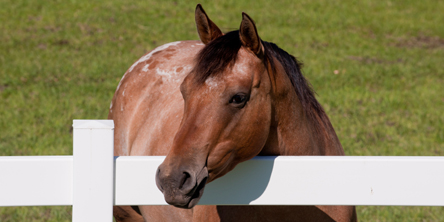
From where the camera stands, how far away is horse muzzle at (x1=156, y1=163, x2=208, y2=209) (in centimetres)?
165

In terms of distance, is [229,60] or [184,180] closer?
[184,180]

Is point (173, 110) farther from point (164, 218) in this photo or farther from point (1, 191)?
point (1, 191)

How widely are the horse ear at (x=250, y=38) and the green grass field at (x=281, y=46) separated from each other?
1.17 meters

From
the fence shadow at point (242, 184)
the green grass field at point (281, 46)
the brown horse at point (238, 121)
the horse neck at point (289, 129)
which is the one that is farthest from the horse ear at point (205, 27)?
the green grass field at point (281, 46)

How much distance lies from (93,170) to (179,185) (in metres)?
0.31

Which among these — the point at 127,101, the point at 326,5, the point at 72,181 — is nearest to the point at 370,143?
the point at 127,101

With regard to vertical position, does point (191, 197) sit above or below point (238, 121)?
below

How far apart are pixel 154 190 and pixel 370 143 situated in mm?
4798

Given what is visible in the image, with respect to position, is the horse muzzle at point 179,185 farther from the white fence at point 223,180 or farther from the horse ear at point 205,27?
the horse ear at point 205,27

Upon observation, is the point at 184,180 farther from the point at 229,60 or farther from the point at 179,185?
the point at 229,60

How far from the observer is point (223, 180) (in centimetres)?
180

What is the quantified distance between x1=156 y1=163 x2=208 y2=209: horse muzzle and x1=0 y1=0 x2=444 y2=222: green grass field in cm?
171

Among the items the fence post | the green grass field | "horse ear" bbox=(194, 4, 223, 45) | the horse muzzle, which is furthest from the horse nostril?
the green grass field

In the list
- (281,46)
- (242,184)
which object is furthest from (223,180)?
(281,46)
